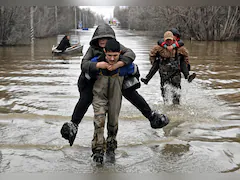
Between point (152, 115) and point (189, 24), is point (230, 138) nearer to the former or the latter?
point (152, 115)

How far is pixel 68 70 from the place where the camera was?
14.4 metres

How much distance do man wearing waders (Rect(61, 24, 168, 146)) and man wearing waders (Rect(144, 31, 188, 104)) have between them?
2751mm

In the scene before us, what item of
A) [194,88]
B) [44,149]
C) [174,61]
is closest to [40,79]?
[194,88]

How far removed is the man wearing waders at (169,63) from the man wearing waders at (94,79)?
9.03ft

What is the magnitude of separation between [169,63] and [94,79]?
3374mm

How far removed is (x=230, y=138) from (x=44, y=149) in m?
2.72

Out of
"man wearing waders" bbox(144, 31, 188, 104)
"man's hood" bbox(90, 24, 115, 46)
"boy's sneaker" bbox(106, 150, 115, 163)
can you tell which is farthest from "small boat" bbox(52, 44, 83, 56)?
"man's hood" bbox(90, 24, 115, 46)

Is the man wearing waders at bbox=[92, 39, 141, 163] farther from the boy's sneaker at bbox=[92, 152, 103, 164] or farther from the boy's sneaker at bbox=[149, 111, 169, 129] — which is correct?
the boy's sneaker at bbox=[149, 111, 169, 129]

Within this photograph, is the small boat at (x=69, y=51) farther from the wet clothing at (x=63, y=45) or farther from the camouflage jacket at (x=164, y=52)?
the camouflage jacket at (x=164, y=52)

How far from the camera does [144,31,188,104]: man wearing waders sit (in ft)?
23.5

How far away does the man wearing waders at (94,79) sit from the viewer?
158 inches

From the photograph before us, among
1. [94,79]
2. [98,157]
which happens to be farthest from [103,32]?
[98,157]

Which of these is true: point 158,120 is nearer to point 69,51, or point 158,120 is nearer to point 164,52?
point 164,52

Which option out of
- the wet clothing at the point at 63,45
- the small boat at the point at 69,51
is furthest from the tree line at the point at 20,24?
the small boat at the point at 69,51
